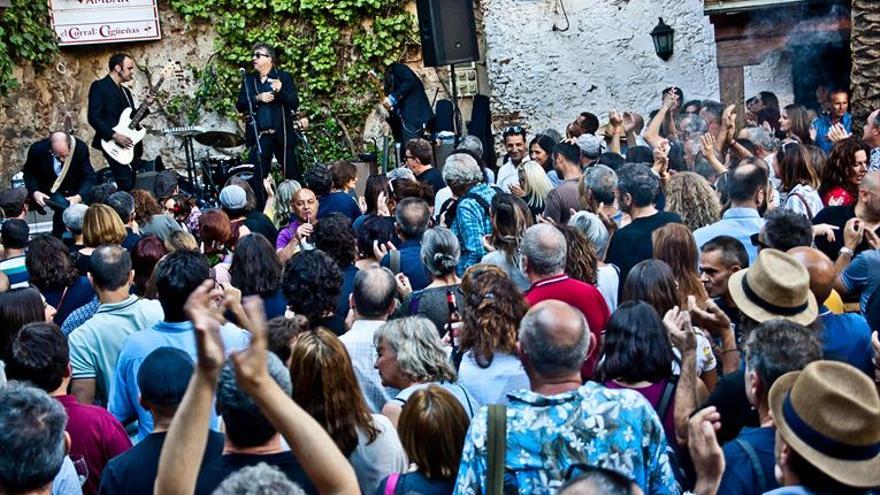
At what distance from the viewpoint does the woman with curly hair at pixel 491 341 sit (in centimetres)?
450

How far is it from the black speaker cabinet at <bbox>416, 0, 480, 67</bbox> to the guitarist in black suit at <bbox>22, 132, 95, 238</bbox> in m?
4.24

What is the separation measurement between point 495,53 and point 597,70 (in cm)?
136

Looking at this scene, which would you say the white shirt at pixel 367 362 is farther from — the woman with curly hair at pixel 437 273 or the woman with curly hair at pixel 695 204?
the woman with curly hair at pixel 695 204

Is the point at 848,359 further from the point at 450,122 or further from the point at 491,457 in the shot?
the point at 450,122

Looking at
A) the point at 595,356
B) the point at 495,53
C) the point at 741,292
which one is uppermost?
the point at 495,53

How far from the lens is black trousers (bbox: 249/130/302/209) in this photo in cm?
1351

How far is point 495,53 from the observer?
1599 centimetres

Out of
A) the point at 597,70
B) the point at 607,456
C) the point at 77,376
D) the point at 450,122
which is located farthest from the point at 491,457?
the point at 597,70

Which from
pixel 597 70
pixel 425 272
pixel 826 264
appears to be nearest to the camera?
pixel 826 264

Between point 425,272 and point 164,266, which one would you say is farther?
point 425,272

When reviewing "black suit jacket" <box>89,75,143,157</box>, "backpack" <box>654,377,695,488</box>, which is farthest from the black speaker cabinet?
"backpack" <box>654,377,695,488</box>

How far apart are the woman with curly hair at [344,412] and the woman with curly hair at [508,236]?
2.27 meters

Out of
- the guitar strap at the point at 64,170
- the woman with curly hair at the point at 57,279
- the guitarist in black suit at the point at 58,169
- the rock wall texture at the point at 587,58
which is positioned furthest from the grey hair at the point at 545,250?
the rock wall texture at the point at 587,58

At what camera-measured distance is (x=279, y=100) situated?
13320 mm
